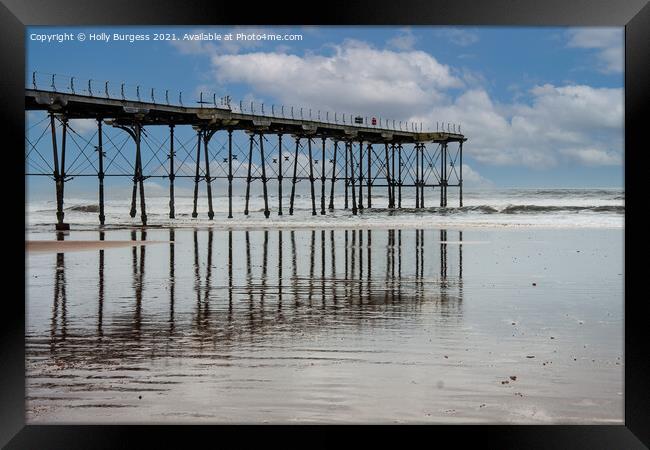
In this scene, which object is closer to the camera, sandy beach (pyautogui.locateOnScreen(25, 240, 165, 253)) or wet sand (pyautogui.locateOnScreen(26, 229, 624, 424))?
wet sand (pyautogui.locateOnScreen(26, 229, 624, 424))

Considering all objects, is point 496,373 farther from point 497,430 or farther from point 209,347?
point 209,347

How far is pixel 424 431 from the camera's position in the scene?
536cm

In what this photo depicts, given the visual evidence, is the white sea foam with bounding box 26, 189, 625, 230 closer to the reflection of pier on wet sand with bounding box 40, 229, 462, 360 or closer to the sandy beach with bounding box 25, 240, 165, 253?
the sandy beach with bounding box 25, 240, 165, 253

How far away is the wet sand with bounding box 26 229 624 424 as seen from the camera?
19.1 ft

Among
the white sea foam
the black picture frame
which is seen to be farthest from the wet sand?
the white sea foam

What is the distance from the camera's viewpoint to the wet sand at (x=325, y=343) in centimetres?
583

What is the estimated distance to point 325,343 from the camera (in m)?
7.91

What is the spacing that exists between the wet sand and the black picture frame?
216 millimetres
